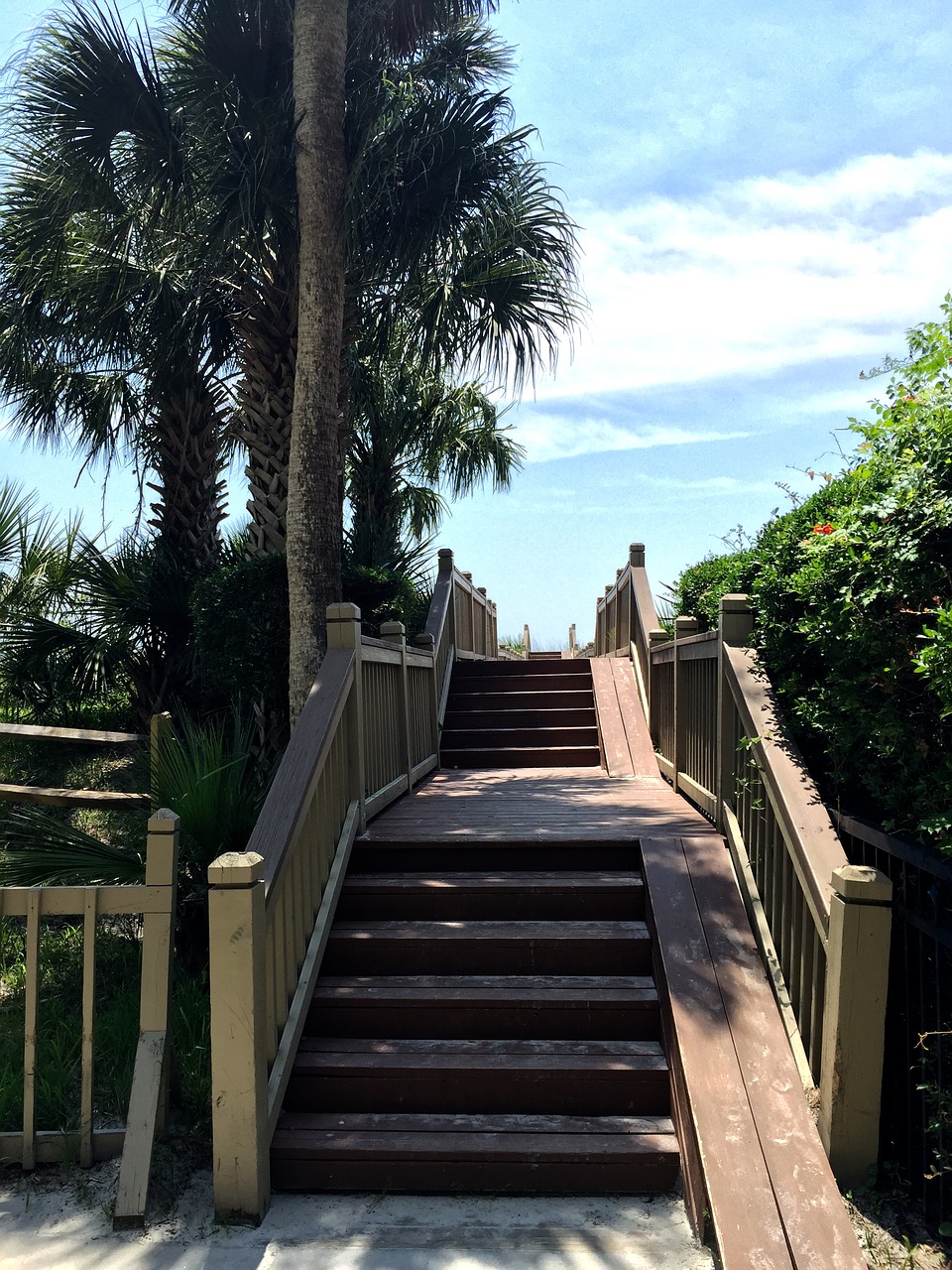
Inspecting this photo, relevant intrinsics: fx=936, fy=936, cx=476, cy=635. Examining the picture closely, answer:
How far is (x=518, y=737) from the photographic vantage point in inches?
387

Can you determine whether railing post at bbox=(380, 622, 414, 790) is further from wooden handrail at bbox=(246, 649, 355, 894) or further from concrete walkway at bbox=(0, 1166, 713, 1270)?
concrete walkway at bbox=(0, 1166, 713, 1270)

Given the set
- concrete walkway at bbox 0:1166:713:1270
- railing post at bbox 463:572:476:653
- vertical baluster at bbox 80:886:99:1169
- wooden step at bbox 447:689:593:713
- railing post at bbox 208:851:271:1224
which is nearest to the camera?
concrete walkway at bbox 0:1166:713:1270

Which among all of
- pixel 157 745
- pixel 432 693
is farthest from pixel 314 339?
pixel 157 745

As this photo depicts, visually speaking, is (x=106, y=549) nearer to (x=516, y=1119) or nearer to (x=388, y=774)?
(x=388, y=774)

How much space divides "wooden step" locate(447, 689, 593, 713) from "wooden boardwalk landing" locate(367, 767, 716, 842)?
6.27 ft

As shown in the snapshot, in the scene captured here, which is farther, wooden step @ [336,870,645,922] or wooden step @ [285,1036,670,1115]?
wooden step @ [336,870,645,922]

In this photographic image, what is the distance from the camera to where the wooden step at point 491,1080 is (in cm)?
373

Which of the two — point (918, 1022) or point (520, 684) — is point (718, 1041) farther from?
point (520, 684)

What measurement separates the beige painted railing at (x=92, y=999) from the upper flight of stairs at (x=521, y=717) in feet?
18.5

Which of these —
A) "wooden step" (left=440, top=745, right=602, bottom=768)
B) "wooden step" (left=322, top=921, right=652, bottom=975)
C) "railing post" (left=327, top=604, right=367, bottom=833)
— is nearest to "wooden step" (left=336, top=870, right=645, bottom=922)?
"wooden step" (left=322, top=921, right=652, bottom=975)

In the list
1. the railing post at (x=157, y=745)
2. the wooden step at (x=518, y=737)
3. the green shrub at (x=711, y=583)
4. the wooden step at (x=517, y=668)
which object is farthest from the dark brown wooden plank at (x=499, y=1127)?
the wooden step at (x=517, y=668)

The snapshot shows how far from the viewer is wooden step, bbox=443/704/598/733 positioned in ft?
33.2

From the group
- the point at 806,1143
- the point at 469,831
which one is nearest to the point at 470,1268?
the point at 806,1143

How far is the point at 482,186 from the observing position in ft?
26.9
